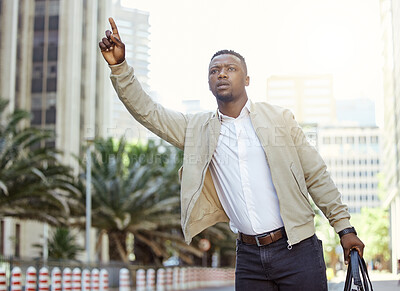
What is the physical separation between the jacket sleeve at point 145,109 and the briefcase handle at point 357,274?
1.02m

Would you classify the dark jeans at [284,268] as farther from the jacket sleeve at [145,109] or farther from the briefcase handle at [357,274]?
the jacket sleeve at [145,109]

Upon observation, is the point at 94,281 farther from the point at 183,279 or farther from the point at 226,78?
the point at 226,78

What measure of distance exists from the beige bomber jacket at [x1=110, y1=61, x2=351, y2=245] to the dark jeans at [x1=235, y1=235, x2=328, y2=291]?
8 centimetres

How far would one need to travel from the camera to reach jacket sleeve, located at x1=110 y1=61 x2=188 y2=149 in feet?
10.7

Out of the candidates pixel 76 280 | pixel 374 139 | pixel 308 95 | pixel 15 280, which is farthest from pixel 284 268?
pixel 308 95

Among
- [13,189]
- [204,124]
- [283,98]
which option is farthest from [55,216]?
[283,98]

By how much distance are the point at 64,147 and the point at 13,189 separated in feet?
84.0

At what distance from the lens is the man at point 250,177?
3215 millimetres

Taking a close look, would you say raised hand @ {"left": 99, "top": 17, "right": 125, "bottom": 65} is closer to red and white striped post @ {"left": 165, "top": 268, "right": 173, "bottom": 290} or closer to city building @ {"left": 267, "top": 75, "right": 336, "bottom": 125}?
red and white striped post @ {"left": 165, "top": 268, "right": 173, "bottom": 290}

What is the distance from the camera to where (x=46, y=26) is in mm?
49312

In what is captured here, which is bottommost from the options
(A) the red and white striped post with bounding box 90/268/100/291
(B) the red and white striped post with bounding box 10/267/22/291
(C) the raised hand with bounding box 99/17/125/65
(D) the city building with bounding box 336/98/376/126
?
(A) the red and white striped post with bounding box 90/268/100/291

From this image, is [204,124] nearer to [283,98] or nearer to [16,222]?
[16,222]

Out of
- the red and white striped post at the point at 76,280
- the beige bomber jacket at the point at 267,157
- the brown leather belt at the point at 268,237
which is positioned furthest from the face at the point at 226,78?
the red and white striped post at the point at 76,280

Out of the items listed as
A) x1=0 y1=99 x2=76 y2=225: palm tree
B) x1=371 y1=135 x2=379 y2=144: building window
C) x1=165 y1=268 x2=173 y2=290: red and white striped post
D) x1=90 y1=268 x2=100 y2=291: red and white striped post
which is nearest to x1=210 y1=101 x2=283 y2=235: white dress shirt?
x1=90 y1=268 x2=100 y2=291: red and white striped post
